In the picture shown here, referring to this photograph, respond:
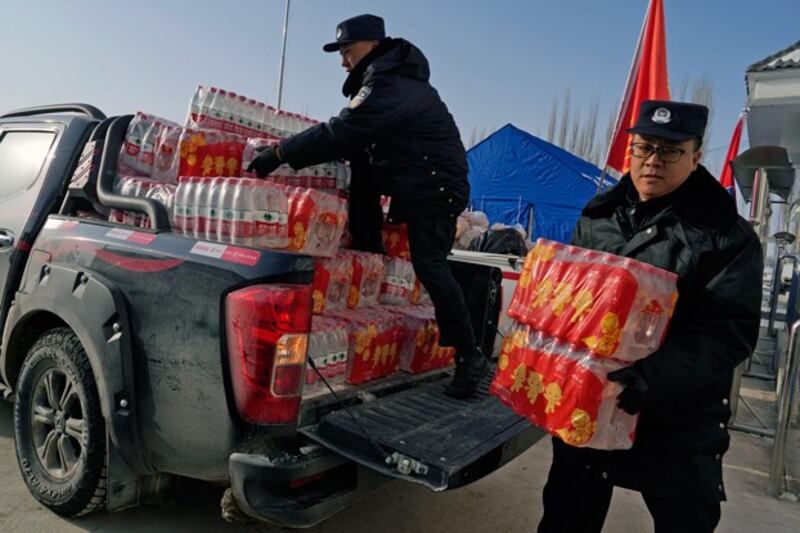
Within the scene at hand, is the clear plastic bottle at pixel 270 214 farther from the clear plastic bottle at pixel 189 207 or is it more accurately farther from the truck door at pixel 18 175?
the truck door at pixel 18 175

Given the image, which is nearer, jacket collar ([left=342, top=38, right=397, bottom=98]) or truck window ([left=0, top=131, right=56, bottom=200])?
jacket collar ([left=342, top=38, right=397, bottom=98])

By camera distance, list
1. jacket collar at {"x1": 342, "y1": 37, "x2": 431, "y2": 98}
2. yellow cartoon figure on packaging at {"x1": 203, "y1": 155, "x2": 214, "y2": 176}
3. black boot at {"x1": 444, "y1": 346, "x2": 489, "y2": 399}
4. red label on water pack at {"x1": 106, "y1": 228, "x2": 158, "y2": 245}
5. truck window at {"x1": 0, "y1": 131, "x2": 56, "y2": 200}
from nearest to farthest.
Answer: red label on water pack at {"x1": 106, "y1": 228, "x2": 158, "y2": 245} < black boot at {"x1": 444, "y1": 346, "x2": 489, "y2": 399} < jacket collar at {"x1": 342, "y1": 37, "x2": 431, "y2": 98} < yellow cartoon figure on packaging at {"x1": 203, "y1": 155, "x2": 214, "y2": 176} < truck window at {"x1": 0, "y1": 131, "x2": 56, "y2": 200}

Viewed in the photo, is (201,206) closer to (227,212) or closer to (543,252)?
(227,212)

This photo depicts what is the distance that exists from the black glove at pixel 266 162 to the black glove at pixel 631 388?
2145 millimetres

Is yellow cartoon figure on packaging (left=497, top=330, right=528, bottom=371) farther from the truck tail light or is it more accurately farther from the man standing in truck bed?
the man standing in truck bed

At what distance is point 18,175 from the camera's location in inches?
146

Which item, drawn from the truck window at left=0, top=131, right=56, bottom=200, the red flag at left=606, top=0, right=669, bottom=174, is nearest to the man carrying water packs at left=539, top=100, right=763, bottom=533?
the truck window at left=0, top=131, right=56, bottom=200

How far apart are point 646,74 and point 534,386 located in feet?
18.4

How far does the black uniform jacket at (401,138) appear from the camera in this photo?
319 cm

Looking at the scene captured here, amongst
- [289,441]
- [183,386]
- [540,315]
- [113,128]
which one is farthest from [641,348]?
[113,128]

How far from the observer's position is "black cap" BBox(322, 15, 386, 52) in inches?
134

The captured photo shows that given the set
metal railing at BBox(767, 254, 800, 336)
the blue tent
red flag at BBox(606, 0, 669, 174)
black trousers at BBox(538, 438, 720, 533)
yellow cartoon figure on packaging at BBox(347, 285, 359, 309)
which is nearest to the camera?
black trousers at BBox(538, 438, 720, 533)

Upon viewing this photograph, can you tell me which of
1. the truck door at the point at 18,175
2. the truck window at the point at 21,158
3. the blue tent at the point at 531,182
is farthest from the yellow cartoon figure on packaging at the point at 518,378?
the blue tent at the point at 531,182

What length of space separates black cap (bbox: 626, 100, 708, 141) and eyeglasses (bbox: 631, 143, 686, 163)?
51mm
